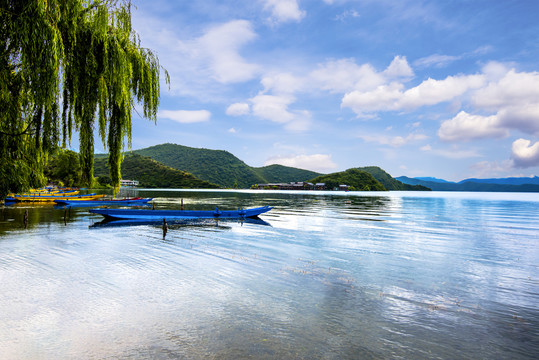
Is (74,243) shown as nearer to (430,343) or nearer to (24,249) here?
(24,249)

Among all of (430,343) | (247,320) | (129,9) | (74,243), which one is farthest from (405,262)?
(74,243)

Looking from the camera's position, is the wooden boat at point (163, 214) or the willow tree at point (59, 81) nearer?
the willow tree at point (59, 81)

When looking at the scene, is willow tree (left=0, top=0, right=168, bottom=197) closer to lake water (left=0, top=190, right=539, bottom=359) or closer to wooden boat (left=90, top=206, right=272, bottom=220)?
lake water (left=0, top=190, right=539, bottom=359)

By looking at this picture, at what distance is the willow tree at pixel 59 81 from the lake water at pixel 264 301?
193 inches

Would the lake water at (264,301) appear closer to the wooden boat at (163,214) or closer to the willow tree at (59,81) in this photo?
the willow tree at (59,81)

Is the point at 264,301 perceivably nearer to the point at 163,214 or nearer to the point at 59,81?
the point at 59,81

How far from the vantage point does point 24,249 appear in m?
22.4

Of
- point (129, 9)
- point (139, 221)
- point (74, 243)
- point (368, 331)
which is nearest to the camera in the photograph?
point (368, 331)

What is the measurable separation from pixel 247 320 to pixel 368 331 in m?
4.14

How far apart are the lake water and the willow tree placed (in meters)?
4.89

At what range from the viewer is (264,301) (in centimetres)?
1267

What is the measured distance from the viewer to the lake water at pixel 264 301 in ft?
29.5

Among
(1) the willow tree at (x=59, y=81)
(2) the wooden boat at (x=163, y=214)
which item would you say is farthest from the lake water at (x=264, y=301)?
(2) the wooden boat at (x=163, y=214)

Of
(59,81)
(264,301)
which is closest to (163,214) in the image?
(264,301)
